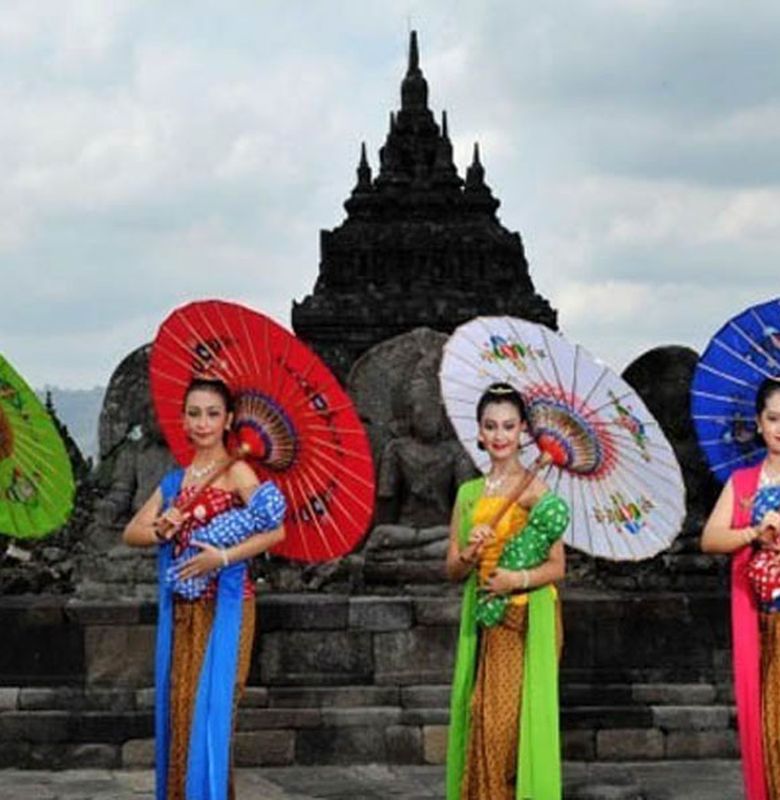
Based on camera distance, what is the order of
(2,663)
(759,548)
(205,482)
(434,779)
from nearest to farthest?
(759,548)
(205,482)
(434,779)
(2,663)

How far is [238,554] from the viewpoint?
609 centimetres

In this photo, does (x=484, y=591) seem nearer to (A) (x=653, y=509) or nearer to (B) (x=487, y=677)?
(B) (x=487, y=677)

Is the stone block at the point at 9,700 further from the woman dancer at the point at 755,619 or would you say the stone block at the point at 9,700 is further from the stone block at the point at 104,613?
the woman dancer at the point at 755,619

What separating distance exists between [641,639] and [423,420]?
5.64ft

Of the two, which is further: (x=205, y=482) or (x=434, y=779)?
(x=434, y=779)

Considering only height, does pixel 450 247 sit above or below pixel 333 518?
above

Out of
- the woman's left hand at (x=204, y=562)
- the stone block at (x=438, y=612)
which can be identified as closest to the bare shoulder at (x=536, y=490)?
the woman's left hand at (x=204, y=562)

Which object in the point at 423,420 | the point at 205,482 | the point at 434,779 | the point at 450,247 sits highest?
the point at 450,247

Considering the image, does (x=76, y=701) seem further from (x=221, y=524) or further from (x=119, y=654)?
(x=221, y=524)

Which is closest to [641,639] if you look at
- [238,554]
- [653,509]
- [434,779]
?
[434,779]

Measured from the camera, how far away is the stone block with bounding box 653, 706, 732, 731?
28.0 feet

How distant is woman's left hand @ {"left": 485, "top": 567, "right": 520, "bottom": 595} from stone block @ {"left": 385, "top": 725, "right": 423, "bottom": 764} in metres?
2.65

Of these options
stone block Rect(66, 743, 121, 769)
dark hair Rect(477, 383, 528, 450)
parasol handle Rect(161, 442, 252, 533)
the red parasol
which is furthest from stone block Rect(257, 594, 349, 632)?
dark hair Rect(477, 383, 528, 450)

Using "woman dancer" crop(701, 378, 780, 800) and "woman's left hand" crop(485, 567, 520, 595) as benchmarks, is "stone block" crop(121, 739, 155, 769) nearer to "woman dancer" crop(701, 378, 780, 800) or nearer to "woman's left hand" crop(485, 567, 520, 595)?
"woman's left hand" crop(485, 567, 520, 595)
